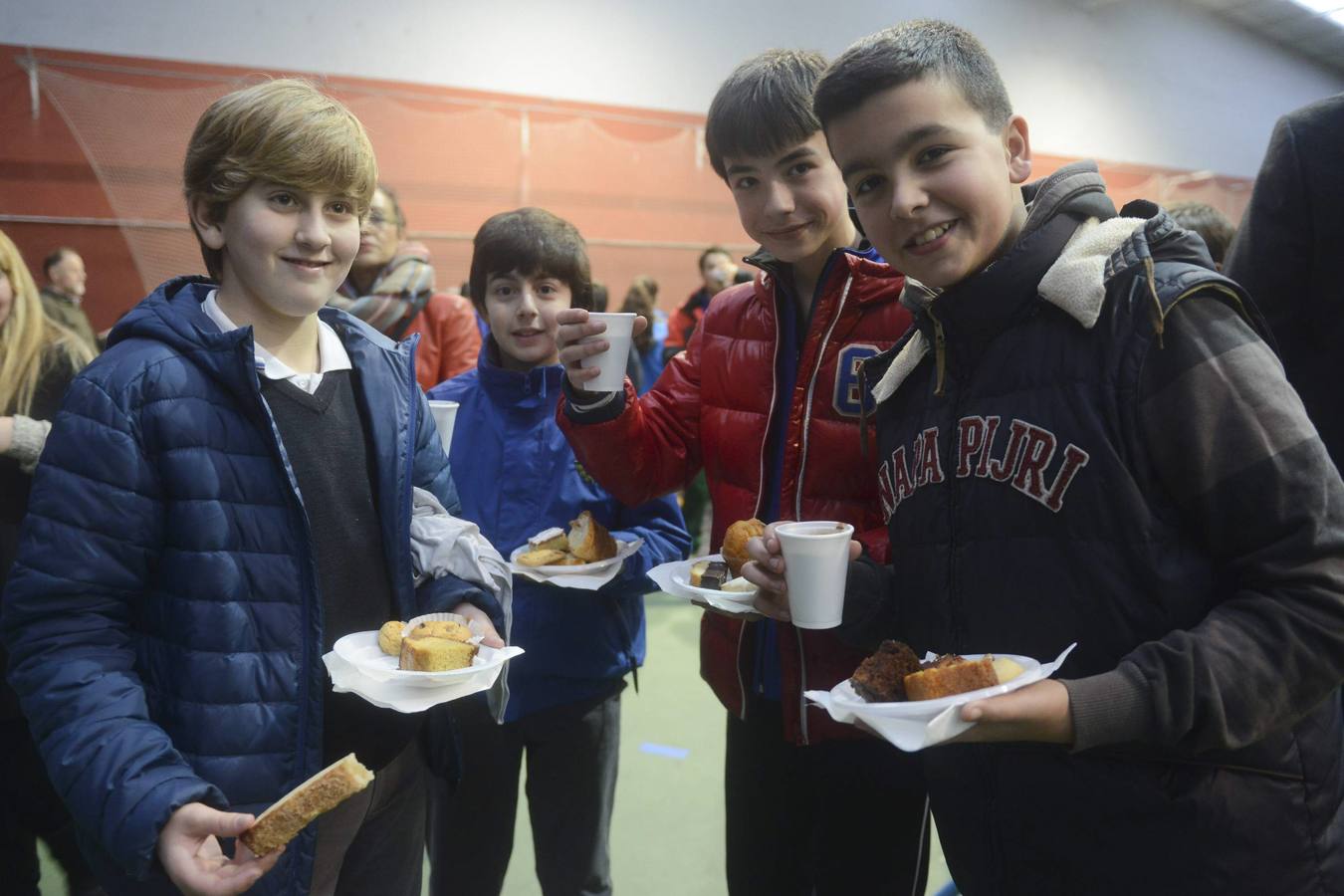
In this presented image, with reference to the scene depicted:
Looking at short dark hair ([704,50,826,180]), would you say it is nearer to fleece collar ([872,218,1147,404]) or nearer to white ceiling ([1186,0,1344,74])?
fleece collar ([872,218,1147,404])

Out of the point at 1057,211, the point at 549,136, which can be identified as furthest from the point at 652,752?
the point at 549,136

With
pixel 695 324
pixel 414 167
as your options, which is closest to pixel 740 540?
pixel 695 324

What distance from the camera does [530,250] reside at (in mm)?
2115

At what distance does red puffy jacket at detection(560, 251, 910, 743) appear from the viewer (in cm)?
158

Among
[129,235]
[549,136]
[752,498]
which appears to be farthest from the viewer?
[549,136]

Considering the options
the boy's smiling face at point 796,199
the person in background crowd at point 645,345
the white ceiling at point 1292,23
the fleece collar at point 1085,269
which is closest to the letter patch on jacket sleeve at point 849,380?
the boy's smiling face at point 796,199

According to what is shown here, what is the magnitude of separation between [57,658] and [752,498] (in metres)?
1.11

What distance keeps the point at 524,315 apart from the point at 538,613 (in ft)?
2.29

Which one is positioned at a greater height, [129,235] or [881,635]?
[129,235]

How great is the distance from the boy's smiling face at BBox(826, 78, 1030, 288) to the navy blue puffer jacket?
2.96 ft

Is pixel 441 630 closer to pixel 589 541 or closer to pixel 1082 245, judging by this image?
pixel 589 541

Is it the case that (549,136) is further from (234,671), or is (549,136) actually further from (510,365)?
(234,671)

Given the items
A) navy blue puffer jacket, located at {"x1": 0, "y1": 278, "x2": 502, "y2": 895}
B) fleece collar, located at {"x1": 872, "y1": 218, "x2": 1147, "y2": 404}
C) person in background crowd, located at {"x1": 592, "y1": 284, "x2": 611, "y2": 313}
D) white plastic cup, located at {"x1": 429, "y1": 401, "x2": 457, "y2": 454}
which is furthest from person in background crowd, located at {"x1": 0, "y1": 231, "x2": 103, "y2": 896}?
fleece collar, located at {"x1": 872, "y1": 218, "x2": 1147, "y2": 404}

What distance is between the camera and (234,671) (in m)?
1.20
